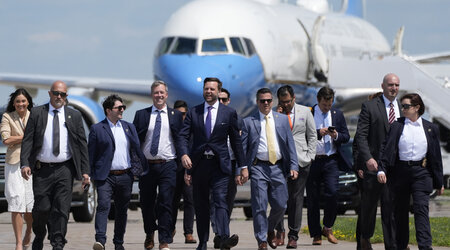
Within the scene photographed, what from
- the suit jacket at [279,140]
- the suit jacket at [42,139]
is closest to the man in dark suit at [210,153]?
the suit jacket at [279,140]

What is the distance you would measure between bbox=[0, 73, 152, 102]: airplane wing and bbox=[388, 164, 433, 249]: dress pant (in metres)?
21.3

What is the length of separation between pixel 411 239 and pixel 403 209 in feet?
9.36

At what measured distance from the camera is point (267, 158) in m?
13.2

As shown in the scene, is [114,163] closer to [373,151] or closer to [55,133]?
[55,133]

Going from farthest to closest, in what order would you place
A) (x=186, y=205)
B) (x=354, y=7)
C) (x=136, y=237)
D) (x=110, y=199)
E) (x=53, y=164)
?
1. (x=354, y=7)
2. (x=136, y=237)
3. (x=186, y=205)
4. (x=110, y=199)
5. (x=53, y=164)

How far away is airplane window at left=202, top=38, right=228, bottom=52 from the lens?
90.3ft

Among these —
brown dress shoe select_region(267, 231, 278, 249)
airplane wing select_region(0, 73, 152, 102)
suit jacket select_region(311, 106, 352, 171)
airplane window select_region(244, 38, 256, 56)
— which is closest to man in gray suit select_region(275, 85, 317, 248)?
brown dress shoe select_region(267, 231, 278, 249)

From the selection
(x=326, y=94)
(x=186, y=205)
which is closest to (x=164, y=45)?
(x=186, y=205)

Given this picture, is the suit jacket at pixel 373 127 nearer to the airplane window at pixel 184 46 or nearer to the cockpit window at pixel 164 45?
the airplane window at pixel 184 46

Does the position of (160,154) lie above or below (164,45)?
below

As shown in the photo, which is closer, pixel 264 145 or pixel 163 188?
pixel 163 188

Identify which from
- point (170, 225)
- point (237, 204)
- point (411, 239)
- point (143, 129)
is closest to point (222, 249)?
point (170, 225)

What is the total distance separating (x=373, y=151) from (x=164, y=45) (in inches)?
642

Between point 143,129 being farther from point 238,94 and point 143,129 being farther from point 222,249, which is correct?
point 238,94
